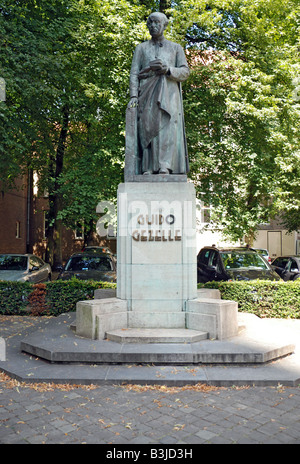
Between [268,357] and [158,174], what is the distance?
360cm

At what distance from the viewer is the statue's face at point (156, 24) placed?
7227mm

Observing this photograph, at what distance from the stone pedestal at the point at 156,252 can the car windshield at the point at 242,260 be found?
6100 mm

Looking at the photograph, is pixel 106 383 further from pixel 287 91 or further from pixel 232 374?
pixel 287 91

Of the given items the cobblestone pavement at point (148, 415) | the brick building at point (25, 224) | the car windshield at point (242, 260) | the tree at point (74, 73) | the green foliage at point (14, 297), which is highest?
the tree at point (74, 73)

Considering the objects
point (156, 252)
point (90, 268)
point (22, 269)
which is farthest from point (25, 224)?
point (156, 252)

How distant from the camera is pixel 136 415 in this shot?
4297 mm

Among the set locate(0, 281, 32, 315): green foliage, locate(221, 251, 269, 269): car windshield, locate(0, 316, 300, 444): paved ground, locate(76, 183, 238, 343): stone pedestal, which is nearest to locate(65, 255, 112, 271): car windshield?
locate(0, 281, 32, 315): green foliage

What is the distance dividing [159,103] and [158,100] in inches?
2.2

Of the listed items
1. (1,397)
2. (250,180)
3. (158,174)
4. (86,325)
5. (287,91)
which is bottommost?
(1,397)

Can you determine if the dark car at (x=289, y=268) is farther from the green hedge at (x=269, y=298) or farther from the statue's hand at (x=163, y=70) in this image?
the statue's hand at (x=163, y=70)

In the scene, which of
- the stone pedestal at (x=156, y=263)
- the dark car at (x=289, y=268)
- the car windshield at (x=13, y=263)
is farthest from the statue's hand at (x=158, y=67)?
the dark car at (x=289, y=268)

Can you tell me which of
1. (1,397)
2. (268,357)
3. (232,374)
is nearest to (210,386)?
(232,374)

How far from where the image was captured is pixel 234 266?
42.9 ft

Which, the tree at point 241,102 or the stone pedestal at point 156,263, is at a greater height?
the tree at point 241,102
